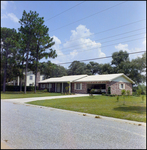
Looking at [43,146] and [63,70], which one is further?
[63,70]

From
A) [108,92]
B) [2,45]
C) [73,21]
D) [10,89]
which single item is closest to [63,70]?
[10,89]

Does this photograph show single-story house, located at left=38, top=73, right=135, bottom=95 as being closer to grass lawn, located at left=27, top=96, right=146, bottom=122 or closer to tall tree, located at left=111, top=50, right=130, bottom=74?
tall tree, located at left=111, top=50, right=130, bottom=74

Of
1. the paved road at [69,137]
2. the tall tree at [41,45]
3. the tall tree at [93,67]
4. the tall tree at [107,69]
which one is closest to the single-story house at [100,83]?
the tall tree at [41,45]

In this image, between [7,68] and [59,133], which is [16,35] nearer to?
[7,68]

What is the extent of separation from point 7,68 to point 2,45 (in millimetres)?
5275

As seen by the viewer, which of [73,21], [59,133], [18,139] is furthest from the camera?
[73,21]

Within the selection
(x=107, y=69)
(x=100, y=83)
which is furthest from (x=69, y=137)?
(x=107, y=69)

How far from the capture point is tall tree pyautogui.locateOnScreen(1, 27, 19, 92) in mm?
32372

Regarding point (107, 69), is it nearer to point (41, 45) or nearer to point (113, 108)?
point (41, 45)

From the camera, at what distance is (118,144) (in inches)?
166

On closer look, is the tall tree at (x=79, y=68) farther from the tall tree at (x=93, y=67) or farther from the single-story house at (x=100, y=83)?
the single-story house at (x=100, y=83)

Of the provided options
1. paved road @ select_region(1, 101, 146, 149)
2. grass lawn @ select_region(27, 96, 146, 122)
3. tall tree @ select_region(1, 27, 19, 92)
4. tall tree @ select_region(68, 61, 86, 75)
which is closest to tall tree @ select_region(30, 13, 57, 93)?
tall tree @ select_region(1, 27, 19, 92)

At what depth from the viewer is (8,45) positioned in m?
34.3

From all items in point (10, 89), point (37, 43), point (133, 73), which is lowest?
point (10, 89)
